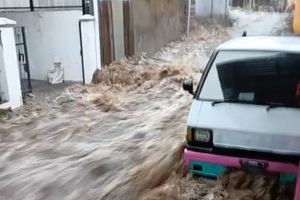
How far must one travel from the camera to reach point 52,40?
9.48 meters

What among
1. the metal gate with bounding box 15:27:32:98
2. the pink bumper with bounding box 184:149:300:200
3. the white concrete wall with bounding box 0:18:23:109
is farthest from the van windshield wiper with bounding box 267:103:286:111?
the metal gate with bounding box 15:27:32:98

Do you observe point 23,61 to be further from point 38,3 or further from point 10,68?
point 38,3

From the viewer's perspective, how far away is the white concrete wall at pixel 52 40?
9242mm

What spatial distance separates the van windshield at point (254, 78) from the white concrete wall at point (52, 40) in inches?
222

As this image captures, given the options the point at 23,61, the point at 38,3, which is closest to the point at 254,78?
the point at 23,61

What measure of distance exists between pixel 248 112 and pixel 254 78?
0.50m

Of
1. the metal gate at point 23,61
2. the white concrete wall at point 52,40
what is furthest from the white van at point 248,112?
the white concrete wall at point 52,40

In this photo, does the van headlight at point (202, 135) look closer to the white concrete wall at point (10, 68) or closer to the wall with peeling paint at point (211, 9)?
the white concrete wall at point (10, 68)


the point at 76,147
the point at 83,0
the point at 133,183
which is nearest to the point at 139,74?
the point at 83,0

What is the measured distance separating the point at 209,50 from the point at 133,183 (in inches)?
438

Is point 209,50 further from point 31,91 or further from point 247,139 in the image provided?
point 247,139

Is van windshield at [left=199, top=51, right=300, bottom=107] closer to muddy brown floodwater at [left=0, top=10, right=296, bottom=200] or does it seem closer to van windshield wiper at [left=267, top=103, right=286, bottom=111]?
van windshield wiper at [left=267, top=103, right=286, bottom=111]

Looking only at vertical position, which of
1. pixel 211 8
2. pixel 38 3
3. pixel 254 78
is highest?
pixel 38 3

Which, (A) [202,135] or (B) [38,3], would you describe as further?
(B) [38,3]
